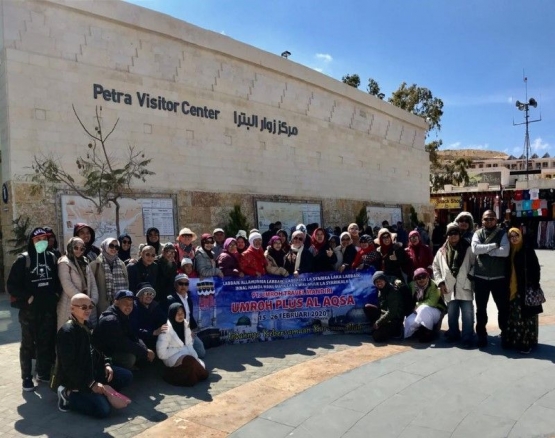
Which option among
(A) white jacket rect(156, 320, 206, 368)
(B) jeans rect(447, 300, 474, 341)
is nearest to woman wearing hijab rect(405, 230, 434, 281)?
(B) jeans rect(447, 300, 474, 341)

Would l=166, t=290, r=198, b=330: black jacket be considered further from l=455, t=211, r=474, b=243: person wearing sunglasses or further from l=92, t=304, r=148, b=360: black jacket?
l=455, t=211, r=474, b=243: person wearing sunglasses

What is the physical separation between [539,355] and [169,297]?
4612 mm

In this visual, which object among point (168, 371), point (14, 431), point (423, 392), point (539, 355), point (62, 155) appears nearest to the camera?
point (14, 431)

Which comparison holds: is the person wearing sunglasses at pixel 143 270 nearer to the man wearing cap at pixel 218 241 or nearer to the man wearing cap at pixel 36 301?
the man wearing cap at pixel 36 301

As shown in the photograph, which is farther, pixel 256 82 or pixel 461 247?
pixel 256 82

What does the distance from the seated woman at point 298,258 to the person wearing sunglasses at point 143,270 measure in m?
2.31

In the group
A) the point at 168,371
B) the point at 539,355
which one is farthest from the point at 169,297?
the point at 539,355

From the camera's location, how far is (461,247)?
19.6 feet

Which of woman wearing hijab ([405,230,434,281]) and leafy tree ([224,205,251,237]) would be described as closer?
woman wearing hijab ([405,230,434,281])

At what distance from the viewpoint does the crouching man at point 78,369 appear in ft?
12.7

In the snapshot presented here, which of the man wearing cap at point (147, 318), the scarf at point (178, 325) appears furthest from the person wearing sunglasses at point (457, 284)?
the man wearing cap at point (147, 318)

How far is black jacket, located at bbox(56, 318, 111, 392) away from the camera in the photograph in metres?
3.89

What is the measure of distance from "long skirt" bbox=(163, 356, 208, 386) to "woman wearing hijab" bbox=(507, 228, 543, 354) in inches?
154

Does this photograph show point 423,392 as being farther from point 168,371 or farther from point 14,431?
point 14,431
